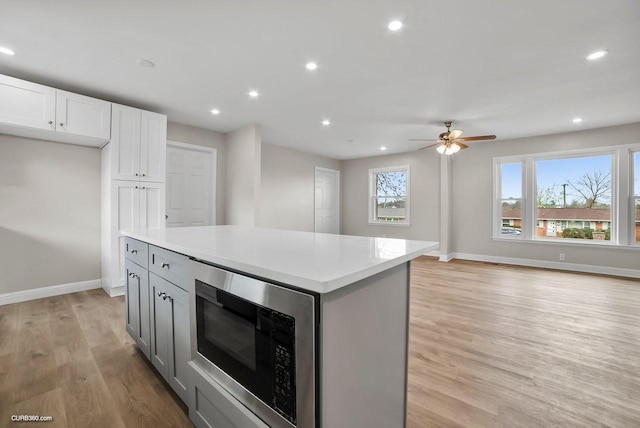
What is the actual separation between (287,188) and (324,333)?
5675 mm

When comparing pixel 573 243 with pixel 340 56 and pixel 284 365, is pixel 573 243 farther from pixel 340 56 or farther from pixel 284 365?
pixel 284 365

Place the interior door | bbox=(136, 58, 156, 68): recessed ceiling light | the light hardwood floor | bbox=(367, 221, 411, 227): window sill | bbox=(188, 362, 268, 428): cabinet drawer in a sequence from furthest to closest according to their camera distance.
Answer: bbox=(367, 221, 411, 227): window sill < the interior door < bbox=(136, 58, 156, 68): recessed ceiling light < the light hardwood floor < bbox=(188, 362, 268, 428): cabinet drawer

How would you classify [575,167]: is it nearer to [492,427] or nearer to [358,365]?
[492,427]

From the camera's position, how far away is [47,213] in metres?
3.33

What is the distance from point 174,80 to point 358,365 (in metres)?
3.34

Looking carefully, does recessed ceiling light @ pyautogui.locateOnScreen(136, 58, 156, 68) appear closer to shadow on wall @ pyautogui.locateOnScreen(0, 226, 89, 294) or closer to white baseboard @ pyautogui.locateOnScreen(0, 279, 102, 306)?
shadow on wall @ pyautogui.locateOnScreen(0, 226, 89, 294)

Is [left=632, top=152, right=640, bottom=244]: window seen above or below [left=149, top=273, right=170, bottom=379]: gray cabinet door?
above

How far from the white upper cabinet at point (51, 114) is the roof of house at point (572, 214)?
7.03 metres

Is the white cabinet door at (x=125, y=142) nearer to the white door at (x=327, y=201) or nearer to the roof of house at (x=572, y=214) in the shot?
the white door at (x=327, y=201)

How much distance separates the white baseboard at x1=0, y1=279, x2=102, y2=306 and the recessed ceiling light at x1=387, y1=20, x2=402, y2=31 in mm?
4553

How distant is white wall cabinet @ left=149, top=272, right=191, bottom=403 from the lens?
141cm

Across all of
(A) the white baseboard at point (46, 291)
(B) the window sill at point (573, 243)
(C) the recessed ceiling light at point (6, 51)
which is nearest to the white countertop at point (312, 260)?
(C) the recessed ceiling light at point (6, 51)

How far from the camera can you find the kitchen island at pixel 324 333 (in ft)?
2.61

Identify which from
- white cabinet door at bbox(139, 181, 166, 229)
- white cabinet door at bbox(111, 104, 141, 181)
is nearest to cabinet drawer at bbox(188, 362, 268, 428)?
white cabinet door at bbox(139, 181, 166, 229)
